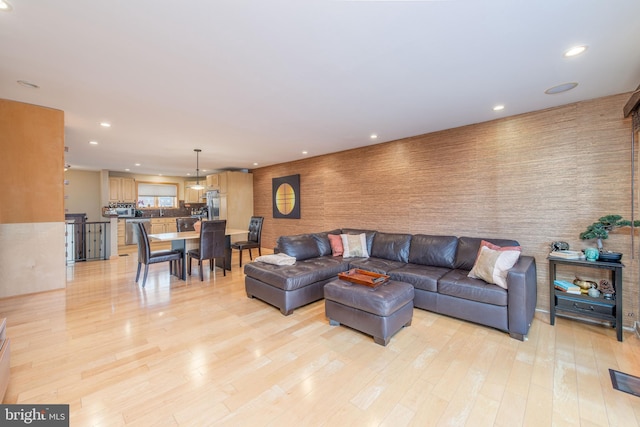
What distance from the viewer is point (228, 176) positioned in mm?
7508

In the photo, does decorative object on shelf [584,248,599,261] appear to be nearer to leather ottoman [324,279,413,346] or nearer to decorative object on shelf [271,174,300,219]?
leather ottoman [324,279,413,346]

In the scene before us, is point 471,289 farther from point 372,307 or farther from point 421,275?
point 372,307

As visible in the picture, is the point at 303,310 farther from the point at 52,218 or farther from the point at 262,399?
the point at 52,218

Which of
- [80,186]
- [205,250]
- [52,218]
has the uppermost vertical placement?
[80,186]

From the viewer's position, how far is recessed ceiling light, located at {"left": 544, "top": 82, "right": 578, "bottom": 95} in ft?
8.36

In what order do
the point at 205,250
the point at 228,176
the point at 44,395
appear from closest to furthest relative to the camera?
the point at 44,395 < the point at 205,250 < the point at 228,176

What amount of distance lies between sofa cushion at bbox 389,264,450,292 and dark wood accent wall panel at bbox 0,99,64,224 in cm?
488

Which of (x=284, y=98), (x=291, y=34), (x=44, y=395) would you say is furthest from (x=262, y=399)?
(x=284, y=98)

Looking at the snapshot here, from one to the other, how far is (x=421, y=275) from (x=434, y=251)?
0.66 metres

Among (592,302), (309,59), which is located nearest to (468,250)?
(592,302)

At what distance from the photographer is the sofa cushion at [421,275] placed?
3104 mm

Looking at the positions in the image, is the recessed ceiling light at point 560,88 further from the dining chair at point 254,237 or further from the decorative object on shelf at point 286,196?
the dining chair at point 254,237

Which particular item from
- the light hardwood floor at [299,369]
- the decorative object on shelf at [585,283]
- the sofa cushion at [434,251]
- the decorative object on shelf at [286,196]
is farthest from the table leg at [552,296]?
the decorative object on shelf at [286,196]

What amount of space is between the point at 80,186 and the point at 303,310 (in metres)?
9.50
